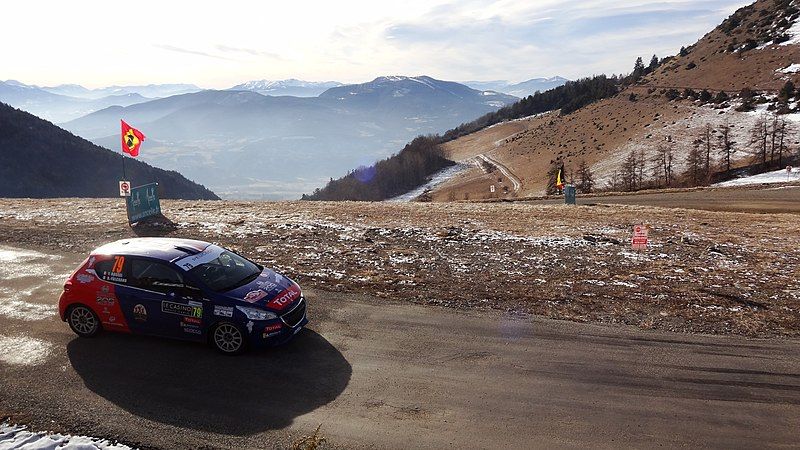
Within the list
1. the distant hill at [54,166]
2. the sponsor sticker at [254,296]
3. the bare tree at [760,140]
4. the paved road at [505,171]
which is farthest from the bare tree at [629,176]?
the distant hill at [54,166]

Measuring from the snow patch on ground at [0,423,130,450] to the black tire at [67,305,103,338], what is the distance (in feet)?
9.23

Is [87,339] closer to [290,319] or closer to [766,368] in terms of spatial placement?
[290,319]

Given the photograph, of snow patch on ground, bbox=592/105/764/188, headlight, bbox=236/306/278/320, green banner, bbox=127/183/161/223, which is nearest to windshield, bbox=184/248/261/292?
headlight, bbox=236/306/278/320

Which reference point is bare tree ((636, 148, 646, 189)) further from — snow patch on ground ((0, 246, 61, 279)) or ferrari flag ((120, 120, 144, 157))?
snow patch on ground ((0, 246, 61, 279))

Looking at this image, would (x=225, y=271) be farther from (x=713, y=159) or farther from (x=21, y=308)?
(x=713, y=159)

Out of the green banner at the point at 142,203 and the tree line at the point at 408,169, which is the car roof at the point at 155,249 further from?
the tree line at the point at 408,169

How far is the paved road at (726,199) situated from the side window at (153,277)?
2594 cm

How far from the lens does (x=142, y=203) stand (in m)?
21.1

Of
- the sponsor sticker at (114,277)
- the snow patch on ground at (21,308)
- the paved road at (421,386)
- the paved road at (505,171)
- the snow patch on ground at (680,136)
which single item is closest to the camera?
the paved road at (421,386)

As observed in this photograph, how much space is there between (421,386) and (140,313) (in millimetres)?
5605

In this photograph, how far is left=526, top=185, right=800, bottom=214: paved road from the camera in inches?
1036

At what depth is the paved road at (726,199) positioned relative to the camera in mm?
26312

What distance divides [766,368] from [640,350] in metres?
2.05

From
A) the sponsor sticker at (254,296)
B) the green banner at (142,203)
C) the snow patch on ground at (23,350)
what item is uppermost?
the green banner at (142,203)
